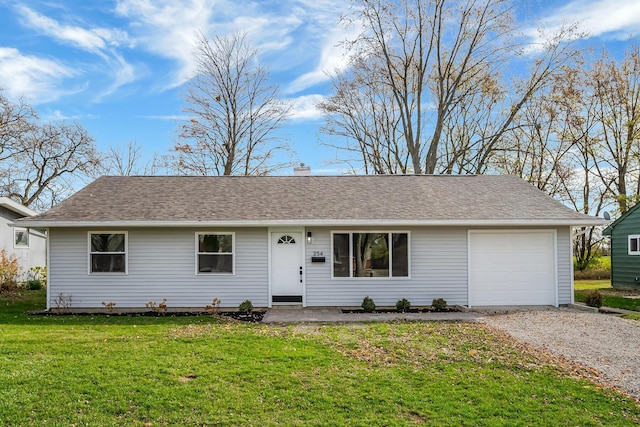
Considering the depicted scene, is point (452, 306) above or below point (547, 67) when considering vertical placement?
below

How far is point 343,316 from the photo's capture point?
1023 cm

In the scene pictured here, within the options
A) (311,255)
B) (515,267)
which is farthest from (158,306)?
(515,267)

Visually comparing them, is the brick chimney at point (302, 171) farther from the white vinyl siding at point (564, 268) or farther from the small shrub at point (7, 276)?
the small shrub at point (7, 276)

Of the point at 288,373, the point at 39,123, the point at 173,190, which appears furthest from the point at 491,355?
the point at 39,123

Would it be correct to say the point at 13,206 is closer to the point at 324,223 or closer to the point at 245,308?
the point at 245,308

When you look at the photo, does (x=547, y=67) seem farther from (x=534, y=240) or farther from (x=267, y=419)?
(x=267, y=419)

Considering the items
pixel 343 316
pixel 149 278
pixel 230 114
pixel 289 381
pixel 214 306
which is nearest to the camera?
pixel 289 381

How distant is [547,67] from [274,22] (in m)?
14.6

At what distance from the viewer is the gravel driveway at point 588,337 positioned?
6186 mm

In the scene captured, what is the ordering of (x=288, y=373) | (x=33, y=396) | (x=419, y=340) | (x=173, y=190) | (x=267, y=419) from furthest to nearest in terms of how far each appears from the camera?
(x=173, y=190), (x=419, y=340), (x=288, y=373), (x=33, y=396), (x=267, y=419)

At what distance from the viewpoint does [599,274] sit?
23.4 m

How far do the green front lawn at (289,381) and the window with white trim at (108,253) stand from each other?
306 cm

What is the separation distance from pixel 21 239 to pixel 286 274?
1405 centimetres

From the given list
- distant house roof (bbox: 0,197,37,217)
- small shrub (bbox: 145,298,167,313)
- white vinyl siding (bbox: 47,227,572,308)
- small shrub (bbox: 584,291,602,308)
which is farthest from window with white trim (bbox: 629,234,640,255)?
distant house roof (bbox: 0,197,37,217)
